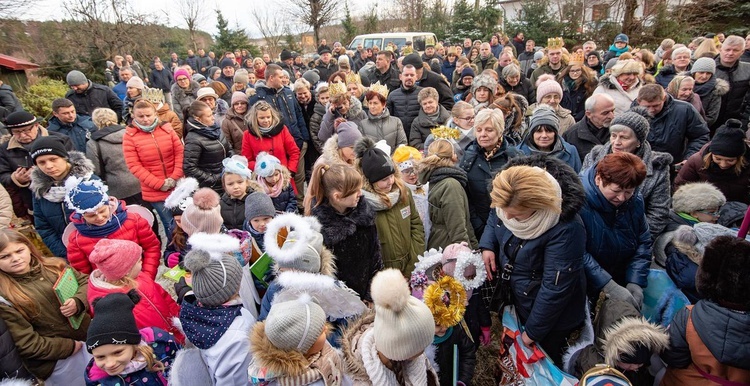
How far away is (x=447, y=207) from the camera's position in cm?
324

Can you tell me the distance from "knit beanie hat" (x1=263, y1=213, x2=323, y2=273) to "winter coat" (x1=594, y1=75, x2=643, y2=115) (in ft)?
15.3

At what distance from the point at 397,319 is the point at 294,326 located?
1.55 ft

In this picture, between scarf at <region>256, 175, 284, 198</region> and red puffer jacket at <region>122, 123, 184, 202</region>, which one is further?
red puffer jacket at <region>122, 123, 184, 202</region>

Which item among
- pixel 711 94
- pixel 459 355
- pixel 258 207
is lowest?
pixel 459 355

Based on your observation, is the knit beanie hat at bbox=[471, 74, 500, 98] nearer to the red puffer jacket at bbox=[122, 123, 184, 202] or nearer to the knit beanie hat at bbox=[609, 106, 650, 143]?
the knit beanie hat at bbox=[609, 106, 650, 143]

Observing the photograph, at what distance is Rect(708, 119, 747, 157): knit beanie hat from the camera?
3.49 metres

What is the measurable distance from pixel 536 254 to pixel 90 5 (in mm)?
23113

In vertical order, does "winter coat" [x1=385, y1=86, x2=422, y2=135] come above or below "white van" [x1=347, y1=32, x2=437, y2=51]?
below

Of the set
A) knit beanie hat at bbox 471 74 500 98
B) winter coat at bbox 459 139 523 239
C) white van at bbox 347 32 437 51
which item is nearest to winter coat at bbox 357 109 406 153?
knit beanie hat at bbox 471 74 500 98

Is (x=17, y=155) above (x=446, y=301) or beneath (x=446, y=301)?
above

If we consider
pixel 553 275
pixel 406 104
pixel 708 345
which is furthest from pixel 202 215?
pixel 406 104

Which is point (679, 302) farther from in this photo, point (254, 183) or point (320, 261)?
point (254, 183)

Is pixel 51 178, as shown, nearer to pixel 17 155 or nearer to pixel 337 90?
pixel 17 155

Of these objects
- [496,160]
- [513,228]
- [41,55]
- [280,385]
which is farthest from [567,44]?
[41,55]
